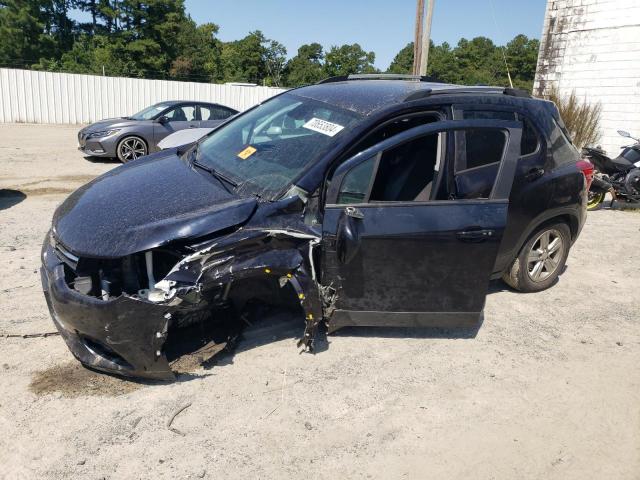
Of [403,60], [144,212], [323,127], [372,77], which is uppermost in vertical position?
[403,60]

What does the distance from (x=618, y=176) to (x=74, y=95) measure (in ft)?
62.9

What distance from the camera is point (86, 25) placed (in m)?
45.8

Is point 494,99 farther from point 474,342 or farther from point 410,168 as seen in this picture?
point 474,342

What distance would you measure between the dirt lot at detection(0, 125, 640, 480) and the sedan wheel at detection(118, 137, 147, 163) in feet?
23.4

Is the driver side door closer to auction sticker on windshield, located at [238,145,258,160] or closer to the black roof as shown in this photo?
the black roof

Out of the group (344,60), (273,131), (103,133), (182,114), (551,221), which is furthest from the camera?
(344,60)

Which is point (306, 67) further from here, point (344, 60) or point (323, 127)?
point (323, 127)

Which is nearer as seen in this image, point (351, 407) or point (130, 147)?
point (351, 407)

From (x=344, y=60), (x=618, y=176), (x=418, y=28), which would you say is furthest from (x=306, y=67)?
(x=618, y=176)

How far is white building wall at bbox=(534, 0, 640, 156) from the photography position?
1223 cm

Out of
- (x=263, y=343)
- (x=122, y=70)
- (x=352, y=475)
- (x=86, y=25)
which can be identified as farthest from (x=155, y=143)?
(x=86, y=25)

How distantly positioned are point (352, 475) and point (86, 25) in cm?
5181

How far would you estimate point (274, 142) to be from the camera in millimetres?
4016

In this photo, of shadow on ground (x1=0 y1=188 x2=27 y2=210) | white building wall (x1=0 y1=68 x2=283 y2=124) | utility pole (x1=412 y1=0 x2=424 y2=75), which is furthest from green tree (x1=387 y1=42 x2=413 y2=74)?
shadow on ground (x1=0 y1=188 x2=27 y2=210)
